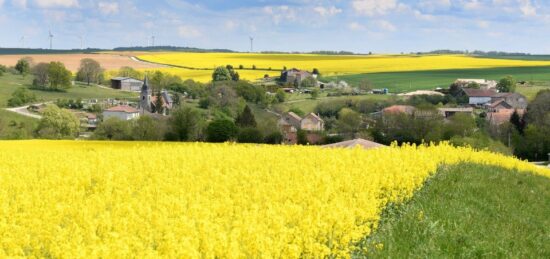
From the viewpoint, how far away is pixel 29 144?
105 ft

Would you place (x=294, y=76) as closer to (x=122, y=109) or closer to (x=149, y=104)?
(x=149, y=104)

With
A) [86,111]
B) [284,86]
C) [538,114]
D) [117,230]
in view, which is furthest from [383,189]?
[284,86]

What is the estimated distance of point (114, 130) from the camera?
63562 mm

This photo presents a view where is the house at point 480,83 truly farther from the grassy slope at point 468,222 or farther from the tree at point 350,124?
the grassy slope at point 468,222

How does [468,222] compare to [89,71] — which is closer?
[468,222]

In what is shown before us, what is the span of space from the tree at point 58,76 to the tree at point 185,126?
215 feet

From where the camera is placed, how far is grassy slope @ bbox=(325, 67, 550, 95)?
119812 millimetres

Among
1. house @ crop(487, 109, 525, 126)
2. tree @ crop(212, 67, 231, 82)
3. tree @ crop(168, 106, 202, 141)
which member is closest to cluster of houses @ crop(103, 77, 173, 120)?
tree @ crop(212, 67, 231, 82)

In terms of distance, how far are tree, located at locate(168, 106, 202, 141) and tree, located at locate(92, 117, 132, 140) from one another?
757cm

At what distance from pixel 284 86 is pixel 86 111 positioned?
43.9m

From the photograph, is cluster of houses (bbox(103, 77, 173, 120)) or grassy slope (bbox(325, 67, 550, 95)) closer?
cluster of houses (bbox(103, 77, 173, 120))

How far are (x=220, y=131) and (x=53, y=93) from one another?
71.4 metres

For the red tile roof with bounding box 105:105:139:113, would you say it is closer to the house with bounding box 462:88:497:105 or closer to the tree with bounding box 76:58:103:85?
the tree with bounding box 76:58:103:85

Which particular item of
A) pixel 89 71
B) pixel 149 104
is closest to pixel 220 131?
pixel 149 104
